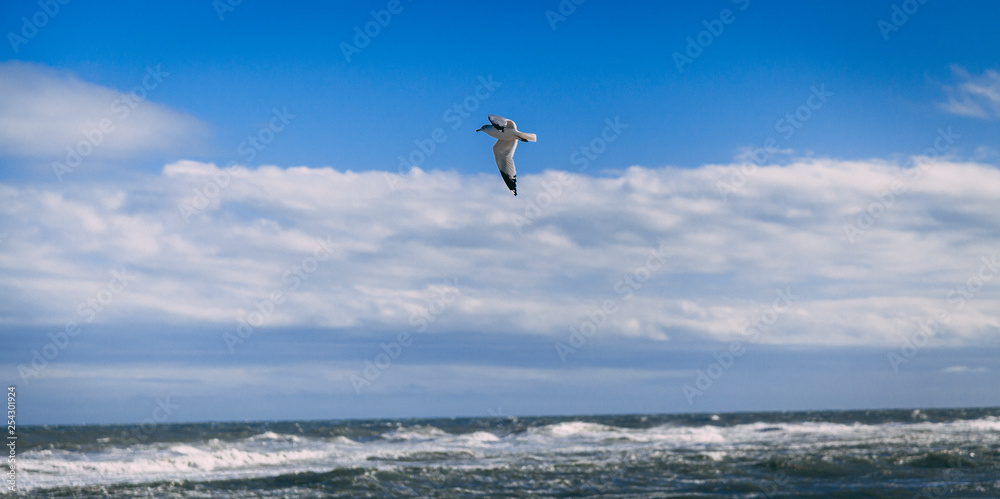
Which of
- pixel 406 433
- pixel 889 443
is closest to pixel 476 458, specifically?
pixel 889 443

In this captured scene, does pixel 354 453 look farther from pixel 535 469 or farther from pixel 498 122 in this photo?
pixel 498 122

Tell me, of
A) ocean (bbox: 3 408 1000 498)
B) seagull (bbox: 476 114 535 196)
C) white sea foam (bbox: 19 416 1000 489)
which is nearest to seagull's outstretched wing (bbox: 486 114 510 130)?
seagull (bbox: 476 114 535 196)

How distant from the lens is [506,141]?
13.0m

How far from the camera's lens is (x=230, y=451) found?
81.1ft

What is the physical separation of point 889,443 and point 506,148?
17814 mm

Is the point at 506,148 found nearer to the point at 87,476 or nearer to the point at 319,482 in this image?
the point at 319,482

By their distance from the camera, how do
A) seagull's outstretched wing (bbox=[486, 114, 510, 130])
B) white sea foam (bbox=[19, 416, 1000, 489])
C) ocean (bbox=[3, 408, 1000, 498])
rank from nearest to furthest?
1. seagull's outstretched wing (bbox=[486, 114, 510, 130])
2. ocean (bbox=[3, 408, 1000, 498])
3. white sea foam (bbox=[19, 416, 1000, 489])

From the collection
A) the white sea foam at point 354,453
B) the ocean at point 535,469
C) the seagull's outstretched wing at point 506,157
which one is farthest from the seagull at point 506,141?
the white sea foam at point 354,453

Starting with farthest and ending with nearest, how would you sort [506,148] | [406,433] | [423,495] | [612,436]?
[406,433]
[612,436]
[423,495]
[506,148]

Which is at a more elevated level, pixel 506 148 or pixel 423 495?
pixel 506 148

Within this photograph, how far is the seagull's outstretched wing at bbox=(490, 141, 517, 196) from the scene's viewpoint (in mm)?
13023

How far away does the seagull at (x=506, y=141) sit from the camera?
12047mm

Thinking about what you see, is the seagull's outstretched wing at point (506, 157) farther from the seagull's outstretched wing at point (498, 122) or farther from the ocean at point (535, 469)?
the ocean at point (535, 469)

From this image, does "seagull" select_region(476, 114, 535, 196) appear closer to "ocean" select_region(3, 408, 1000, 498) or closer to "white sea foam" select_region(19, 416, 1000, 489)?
"ocean" select_region(3, 408, 1000, 498)
